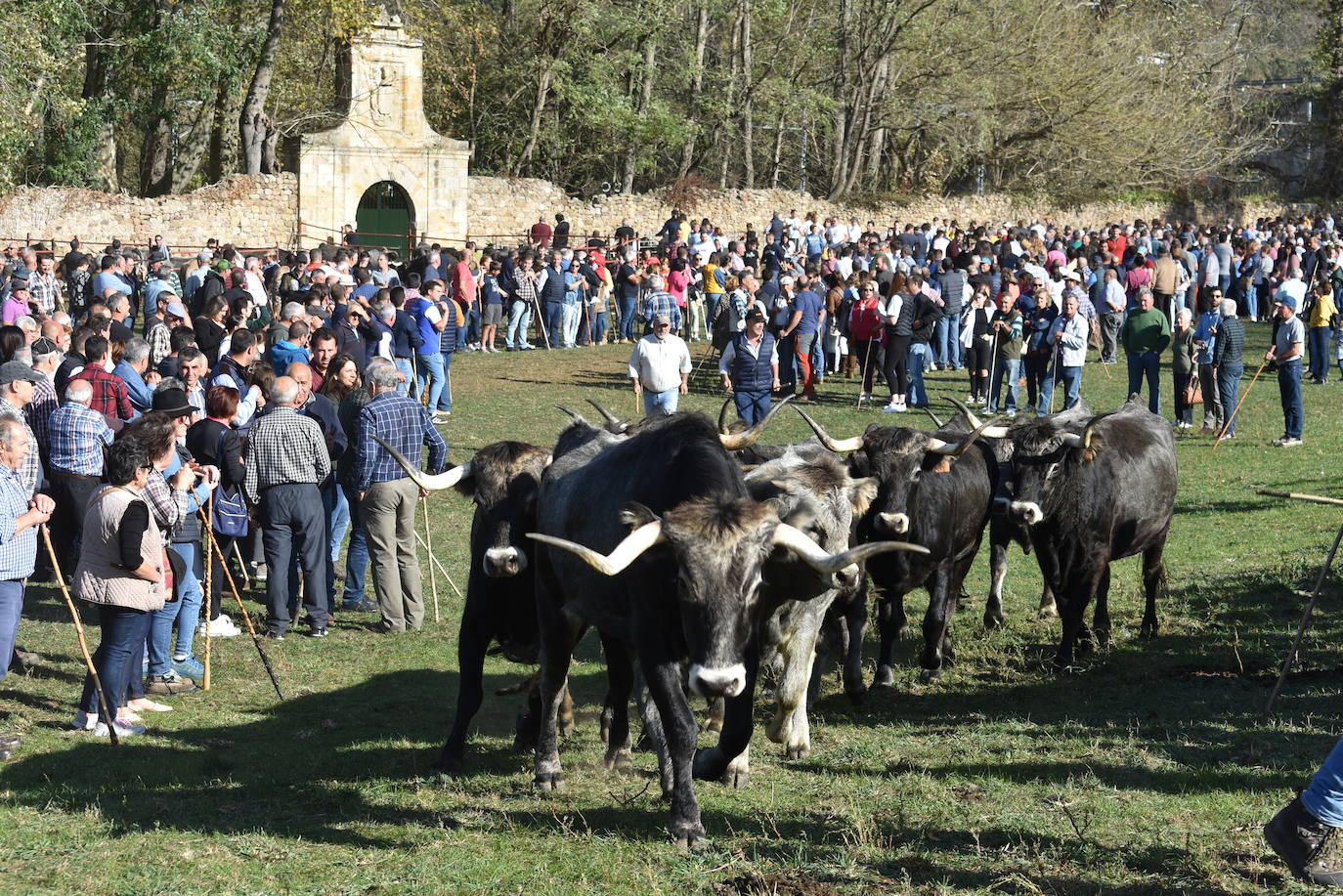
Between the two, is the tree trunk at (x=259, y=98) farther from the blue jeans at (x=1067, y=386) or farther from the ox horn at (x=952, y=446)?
the ox horn at (x=952, y=446)

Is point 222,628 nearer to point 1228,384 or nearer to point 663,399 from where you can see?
point 663,399

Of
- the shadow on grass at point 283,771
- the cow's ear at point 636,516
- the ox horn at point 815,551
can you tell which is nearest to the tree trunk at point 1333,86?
the shadow on grass at point 283,771

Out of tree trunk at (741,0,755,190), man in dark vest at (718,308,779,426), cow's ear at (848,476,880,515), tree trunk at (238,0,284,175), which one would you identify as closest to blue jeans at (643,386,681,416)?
man in dark vest at (718,308,779,426)

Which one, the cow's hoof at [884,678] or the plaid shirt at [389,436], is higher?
the plaid shirt at [389,436]

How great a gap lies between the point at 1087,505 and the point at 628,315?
63.3 ft

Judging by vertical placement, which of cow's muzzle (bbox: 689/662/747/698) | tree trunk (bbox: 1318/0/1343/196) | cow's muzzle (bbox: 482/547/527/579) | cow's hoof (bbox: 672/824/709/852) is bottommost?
cow's hoof (bbox: 672/824/709/852)

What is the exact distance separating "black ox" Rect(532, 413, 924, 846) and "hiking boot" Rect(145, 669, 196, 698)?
120 inches

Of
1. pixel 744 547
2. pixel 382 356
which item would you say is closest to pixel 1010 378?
pixel 382 356

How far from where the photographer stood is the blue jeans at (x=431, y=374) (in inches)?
754

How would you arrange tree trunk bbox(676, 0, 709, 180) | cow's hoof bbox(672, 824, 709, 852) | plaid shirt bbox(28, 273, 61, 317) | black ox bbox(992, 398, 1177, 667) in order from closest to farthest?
cow's hoof bbox(672, 824, 709, 852) < black ox bbox(992, 398, 1177, 667) < plaid shirt bbox(28, 273, 61, 317) < tree trunk bbox(676, 0, 709, 180)

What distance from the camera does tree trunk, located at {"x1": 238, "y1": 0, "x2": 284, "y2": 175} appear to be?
117ft

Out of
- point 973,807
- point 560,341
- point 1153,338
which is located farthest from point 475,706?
point 560,341

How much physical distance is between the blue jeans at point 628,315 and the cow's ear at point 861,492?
20.1 metres

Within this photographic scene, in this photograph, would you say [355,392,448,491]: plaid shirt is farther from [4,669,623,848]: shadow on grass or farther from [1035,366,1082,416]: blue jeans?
[1035,366,1082,416]: blue jeans
